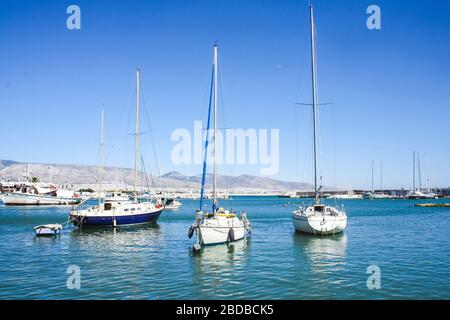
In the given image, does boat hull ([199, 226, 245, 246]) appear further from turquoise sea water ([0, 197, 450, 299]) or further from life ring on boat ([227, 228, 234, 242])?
turquoise sea water ([0, 197, 450, 299])

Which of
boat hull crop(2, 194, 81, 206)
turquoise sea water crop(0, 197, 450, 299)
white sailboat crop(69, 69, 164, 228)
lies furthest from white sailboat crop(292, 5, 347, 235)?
boat hull crop(2, 194, 81, 206)

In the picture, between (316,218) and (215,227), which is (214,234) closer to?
(215,227)

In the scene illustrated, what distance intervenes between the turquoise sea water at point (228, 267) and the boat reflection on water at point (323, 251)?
0.22 feet

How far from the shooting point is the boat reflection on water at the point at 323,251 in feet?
80.7

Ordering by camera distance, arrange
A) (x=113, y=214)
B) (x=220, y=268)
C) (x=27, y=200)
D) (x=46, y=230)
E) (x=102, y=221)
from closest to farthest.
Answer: (x=220, y=268) → (x=46, y=230) → (x=102, y=221) → (x=113, y=214) → (x=27, y=200)

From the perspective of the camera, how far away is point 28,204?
115188mm

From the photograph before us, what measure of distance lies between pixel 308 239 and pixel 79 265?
860 inches

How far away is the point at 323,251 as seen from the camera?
3092cm

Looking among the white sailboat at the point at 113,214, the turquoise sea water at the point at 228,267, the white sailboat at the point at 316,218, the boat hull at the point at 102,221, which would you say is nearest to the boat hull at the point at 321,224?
the white sailboat at the point at 316,218

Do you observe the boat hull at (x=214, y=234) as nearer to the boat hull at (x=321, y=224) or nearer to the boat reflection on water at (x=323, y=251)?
the boat reflection on water at (x=323, y=251)

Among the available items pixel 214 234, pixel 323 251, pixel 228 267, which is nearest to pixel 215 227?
pixel 214 234

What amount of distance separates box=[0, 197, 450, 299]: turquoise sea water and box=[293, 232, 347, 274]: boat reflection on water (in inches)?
2.6

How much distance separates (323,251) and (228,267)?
1016 cm
